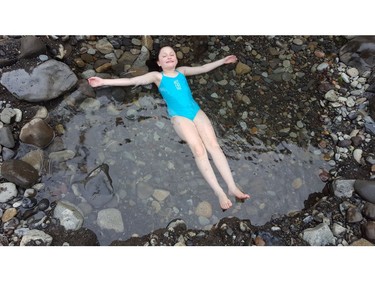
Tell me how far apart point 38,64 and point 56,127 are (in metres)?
0.70

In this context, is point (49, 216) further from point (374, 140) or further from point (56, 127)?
point (374, 140)

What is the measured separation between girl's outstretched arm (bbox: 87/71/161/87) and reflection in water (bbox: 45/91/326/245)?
17 centimetres

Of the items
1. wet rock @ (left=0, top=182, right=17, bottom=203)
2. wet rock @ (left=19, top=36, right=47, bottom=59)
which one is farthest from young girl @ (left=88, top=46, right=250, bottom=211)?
wet rock @ (left=0, top=182, right=17, bottom=203)

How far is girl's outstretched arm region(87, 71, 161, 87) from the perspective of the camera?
4.34 metres

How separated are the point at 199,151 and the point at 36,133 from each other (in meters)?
1.61

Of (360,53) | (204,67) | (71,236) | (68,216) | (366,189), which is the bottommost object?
(71,236)

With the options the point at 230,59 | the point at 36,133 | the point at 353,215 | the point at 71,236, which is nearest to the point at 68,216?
the point at 71,236

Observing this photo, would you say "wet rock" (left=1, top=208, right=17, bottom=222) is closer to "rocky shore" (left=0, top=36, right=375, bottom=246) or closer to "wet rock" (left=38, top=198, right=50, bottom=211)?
"rocky shore" (left=0, top=36, right=375, bottom=246)

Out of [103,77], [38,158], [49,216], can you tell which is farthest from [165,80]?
[49,216]

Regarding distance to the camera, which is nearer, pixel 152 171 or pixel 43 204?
pixel 43 204

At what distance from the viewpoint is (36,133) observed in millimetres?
3973

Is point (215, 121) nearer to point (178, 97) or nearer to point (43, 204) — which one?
point (178, 97)

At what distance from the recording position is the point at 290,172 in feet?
13.7

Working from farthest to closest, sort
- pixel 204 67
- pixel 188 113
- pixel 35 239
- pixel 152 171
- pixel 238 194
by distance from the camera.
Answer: pixel 204 67
pixel 188 113
pixel 152 171
pixel 238 194
pixel 35 239
